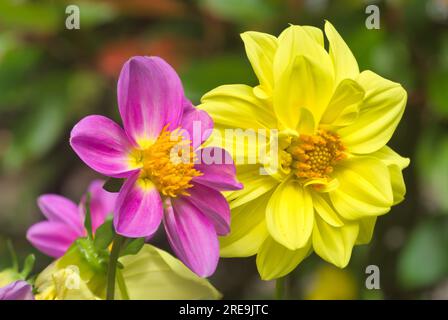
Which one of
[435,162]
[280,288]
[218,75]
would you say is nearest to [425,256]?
[435,162]

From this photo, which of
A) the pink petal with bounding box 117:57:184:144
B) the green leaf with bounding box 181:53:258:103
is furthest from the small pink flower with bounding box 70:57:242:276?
the green leaf with bounding box 181:53:258:103


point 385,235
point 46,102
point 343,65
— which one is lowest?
point 385,235

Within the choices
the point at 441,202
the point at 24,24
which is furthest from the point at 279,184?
the point at 24,24

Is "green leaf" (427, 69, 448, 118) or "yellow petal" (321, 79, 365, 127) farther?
"green leaf" (427, 69, 448, 118)

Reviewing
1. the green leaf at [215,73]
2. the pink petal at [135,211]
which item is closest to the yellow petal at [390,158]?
the pink petal at [135,211]

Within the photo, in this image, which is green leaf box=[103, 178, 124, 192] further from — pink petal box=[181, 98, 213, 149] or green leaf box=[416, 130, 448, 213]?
green leaf box=[416, 130, 448, 213]

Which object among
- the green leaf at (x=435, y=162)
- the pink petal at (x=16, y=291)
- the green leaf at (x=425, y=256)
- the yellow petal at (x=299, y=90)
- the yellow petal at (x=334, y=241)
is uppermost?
the yellow petal at (x=299, y=90)

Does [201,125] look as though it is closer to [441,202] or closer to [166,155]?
[166,155]

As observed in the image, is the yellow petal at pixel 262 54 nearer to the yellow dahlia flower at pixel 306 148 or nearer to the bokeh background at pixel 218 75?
the yellow dahlia flower at pixel 306 148
